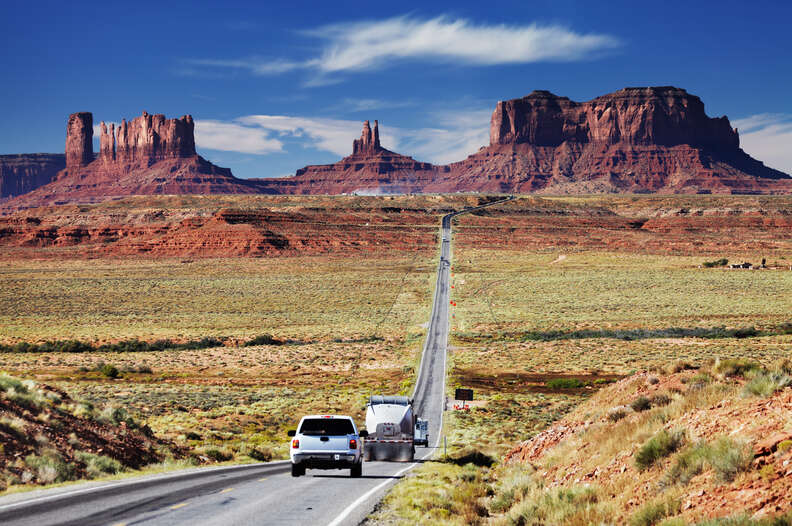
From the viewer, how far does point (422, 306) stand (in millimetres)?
73750

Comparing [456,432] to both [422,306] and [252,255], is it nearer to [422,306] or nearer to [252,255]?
[422,306]

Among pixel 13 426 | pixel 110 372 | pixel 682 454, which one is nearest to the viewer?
pixel 682 454

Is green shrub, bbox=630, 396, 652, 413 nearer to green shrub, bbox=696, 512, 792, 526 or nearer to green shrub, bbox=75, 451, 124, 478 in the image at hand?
green shrub, bbox=696, 512, 792, 526

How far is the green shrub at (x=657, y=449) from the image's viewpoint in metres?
9.81

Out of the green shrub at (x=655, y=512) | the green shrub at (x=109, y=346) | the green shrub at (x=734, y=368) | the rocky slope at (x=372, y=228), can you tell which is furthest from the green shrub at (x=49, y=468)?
the rocky slope at (x=372, y=228)

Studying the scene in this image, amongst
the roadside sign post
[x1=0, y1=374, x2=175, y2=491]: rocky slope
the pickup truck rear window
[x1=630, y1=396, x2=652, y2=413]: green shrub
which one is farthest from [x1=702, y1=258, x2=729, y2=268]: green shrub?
[x1=0, y1=374, x2=175, y2=491]: rocky slope

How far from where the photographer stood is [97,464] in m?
14.2

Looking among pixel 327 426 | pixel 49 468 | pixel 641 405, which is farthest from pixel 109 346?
pixel 641 405

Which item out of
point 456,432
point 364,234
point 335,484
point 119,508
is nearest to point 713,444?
point 335,484

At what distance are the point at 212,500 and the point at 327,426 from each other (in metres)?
4.19

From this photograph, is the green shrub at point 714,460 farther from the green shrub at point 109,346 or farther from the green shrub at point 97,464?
the green shrub at point 109,346

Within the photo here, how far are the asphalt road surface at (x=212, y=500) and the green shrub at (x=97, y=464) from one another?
1.15 m

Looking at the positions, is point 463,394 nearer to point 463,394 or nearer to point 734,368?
point 463,394

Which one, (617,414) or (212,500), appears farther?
(617,414)
